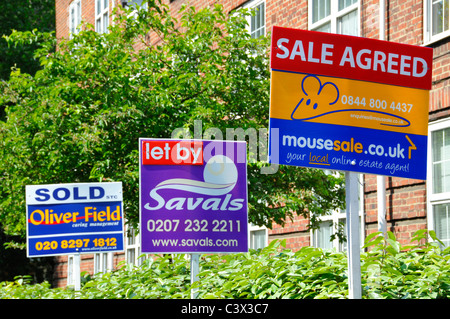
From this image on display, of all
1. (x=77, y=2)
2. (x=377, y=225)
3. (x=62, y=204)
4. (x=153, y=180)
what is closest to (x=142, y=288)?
(x=153, y=180)

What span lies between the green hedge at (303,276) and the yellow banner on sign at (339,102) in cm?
83

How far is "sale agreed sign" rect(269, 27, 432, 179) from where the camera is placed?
4.51m

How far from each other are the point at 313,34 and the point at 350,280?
1.52m

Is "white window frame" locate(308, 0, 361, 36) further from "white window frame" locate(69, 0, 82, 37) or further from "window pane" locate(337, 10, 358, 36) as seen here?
"white window frame" locate(69, 0, 82, 37)

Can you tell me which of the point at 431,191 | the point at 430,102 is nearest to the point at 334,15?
the point at 430,102

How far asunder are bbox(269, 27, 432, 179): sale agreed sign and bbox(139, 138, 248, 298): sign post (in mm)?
1540

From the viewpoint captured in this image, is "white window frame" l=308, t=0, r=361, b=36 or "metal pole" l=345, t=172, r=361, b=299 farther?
"white window frame" l=308, t=0, r=361, b=36

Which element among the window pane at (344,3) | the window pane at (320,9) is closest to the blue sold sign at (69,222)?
the window pane at (344,3)

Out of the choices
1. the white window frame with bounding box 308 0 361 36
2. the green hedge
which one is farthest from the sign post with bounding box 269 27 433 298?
the white window frame with bounding box 308 0 361 36

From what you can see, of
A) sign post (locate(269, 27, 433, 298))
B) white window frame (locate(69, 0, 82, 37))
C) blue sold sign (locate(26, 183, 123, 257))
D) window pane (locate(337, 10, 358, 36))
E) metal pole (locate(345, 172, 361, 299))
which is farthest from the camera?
white window frame (locate(69, 0, 82, 37))

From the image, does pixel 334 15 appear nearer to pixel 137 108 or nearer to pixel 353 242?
pixel 137 108

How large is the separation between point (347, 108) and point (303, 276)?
121 cm

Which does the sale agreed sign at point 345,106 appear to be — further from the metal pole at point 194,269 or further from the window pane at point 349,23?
the window pane at point 349,23
